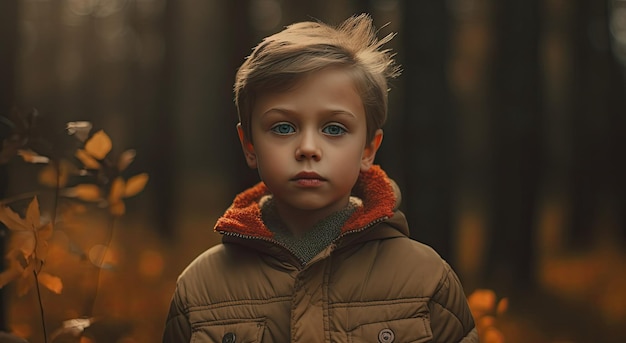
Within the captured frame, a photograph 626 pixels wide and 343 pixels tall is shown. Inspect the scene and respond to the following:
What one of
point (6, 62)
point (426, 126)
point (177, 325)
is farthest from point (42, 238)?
point (426, 126)

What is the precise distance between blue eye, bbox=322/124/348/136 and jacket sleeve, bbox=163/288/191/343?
522mm

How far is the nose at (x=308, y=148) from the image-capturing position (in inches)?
66.2

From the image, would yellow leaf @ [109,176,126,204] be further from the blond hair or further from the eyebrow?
the eyebrow

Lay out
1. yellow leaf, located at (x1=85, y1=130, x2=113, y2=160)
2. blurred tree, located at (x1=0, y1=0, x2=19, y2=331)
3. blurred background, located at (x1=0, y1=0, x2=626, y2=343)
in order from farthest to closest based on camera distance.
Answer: blurred background, located at (x1=0, y1=0, x2=626, y2=343)
blurred tree, located at (x1=0, y1=0, x2=19, y2=331)
yellow leaf, located at (x1=85, y1=130, x2=113, y2=160)

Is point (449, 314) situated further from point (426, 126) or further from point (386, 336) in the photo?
point (426, 126)

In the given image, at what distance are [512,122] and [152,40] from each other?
1281 millimetres

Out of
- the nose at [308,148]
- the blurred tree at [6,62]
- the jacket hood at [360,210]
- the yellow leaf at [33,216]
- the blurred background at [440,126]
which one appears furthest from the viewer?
the blurred background at [440,126]

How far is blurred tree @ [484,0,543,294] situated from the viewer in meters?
2.68

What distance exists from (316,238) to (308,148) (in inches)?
10.1

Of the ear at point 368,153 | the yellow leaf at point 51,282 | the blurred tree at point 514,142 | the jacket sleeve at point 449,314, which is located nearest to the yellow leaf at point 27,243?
the yellow leaf at point 51,282

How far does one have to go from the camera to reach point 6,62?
2611mm

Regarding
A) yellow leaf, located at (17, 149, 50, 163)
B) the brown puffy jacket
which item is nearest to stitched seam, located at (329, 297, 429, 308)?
the brown puffy jacket

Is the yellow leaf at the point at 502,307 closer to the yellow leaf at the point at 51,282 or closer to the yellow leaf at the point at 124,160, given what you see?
the yellow leaf at the point at 124,160

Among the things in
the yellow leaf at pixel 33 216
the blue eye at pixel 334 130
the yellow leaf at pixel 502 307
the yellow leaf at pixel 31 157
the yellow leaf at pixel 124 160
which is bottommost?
the yellow leaf at pixel 502 307
